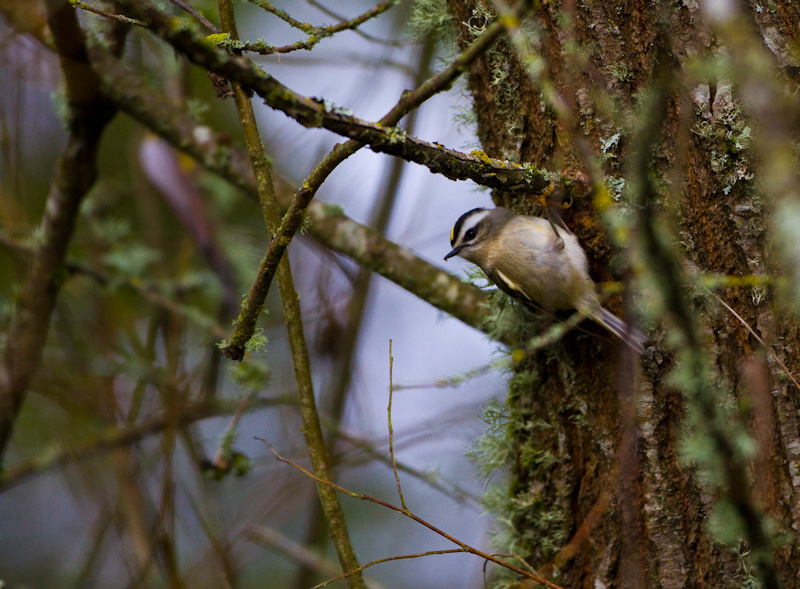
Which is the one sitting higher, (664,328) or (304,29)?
(304,29)

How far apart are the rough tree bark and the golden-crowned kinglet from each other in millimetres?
118

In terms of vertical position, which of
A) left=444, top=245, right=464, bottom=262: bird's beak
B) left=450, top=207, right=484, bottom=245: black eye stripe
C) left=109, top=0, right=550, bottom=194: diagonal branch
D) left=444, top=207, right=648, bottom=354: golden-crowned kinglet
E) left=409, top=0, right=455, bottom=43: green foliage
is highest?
left=409, top=0, right=455, bottom=43: green foliage

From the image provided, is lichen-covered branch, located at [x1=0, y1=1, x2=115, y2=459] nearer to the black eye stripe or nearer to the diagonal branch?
the black eye stripe

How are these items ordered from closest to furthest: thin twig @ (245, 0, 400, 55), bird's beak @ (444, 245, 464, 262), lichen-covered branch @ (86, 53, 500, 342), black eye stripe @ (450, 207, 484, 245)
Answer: thin twig @ (245, 0, 400, 55)
lichen-covered branch @ (86, 53, 500, 342)
black eye stripe @ (450, 207, 484, 245)
bird's beak @ (444, 245, 464, 262)

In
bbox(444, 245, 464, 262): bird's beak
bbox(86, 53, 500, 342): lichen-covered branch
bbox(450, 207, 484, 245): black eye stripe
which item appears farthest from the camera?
bbox(444, 245, 464, 262): bird's beak

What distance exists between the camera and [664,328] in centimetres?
198

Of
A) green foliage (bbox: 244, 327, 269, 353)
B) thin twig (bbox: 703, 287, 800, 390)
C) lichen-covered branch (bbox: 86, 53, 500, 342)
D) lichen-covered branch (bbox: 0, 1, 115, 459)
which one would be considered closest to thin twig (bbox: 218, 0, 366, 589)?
green foliage (bbox: 244, 327, 269, 353)

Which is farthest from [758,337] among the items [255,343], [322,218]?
[322,218]

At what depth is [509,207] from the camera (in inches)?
100

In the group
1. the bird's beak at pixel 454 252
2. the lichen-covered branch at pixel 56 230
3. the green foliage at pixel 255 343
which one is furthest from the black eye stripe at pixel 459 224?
the lichen-covered branch at pixel 56 230

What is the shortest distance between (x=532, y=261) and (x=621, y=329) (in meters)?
0.63

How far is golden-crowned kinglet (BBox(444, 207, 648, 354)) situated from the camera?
2311 millimetres

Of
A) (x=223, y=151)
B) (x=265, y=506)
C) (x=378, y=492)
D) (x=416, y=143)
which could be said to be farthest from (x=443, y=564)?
(x=416, y=143)

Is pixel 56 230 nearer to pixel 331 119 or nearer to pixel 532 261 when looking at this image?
pixel 532 261
